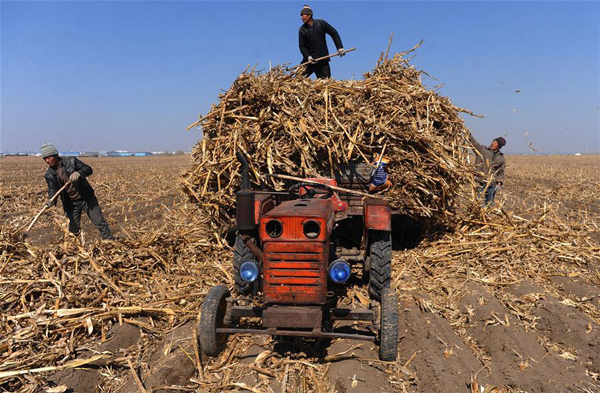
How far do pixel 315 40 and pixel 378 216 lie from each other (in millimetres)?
4824

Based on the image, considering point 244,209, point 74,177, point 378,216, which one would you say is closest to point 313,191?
point 378,216

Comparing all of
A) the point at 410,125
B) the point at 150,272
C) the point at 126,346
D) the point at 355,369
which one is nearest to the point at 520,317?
A: the point at 355,369

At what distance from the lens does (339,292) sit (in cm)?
496

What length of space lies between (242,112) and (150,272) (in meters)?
2.76

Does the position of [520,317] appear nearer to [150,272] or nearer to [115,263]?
[150,272]

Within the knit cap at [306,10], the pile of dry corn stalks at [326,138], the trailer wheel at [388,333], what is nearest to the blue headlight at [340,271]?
the trailer wheel at [388,333]

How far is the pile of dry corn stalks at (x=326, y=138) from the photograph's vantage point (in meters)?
5.50

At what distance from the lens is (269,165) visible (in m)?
5.39

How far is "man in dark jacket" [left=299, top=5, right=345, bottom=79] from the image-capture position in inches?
303

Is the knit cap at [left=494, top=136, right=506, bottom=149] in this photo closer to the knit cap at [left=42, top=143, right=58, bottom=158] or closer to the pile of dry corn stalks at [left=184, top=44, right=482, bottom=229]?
the pile of dry corn stalks at [left=184, top=44, right=482, bottom=229]

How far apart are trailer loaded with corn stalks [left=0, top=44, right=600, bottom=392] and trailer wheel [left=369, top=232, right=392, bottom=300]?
289 mm

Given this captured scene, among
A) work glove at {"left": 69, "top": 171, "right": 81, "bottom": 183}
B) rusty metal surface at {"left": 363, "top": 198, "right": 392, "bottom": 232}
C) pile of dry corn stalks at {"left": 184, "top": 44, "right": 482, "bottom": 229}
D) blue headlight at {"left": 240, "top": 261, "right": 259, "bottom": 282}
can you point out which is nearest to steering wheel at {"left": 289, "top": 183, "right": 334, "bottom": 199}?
rusty metal surface at {"left": 363, "top": 198, "right": 392, "bottom": 232}

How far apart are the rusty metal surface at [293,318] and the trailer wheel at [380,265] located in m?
1.44

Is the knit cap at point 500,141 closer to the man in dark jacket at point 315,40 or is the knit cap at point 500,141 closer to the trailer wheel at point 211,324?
the man in dark jacket at point 315,40
